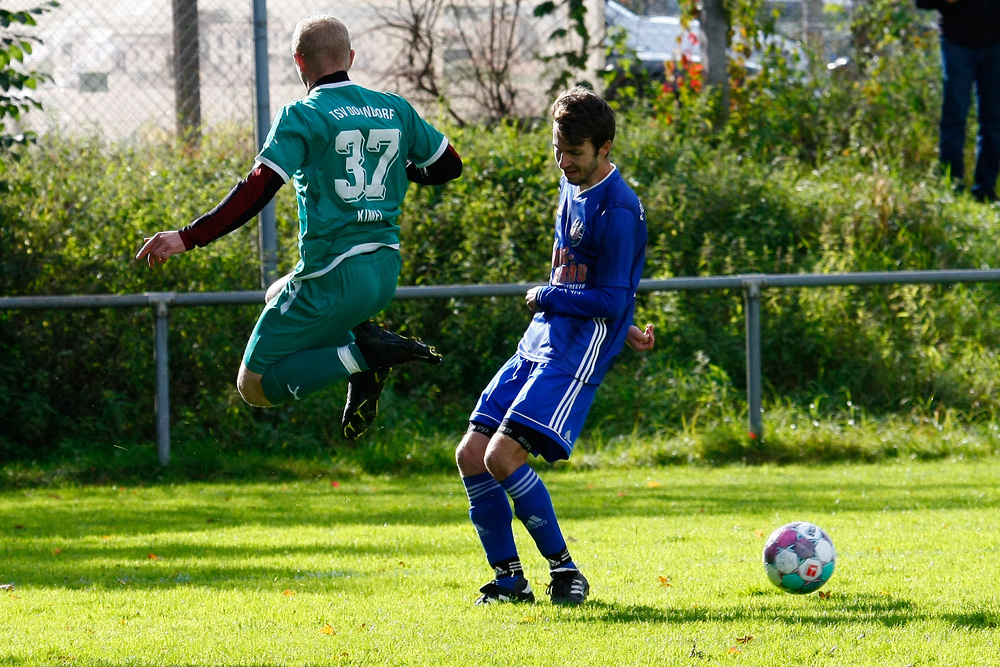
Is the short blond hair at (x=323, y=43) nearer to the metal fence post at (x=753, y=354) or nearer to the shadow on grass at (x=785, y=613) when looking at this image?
the shadow on grass at (x=785, y=613)

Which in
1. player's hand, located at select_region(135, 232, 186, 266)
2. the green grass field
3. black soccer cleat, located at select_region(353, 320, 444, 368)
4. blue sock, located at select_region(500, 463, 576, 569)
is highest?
player's hand, located at select_region(135, 232, 186, 266)

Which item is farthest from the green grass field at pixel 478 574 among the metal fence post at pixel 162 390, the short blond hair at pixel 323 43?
the short blond hair at pixel 323 43

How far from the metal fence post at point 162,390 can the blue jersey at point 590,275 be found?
472 centimetres

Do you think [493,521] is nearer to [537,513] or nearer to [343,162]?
[537,513]

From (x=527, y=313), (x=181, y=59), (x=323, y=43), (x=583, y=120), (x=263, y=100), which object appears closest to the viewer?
(x=583, y=120)

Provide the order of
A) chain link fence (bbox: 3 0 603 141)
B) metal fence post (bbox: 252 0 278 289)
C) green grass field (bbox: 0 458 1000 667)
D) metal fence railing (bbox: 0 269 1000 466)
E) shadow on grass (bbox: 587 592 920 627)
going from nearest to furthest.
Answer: green grass field (bbox: 0 458 1000 667)
shadow on grass (bbox: 587 592 920 627)
metal fence railing (bbox: 0 269 1000 466)
metal fence post (bbox: 252 0 278 289)
chain link fence (bbox: 3 0 603 141)

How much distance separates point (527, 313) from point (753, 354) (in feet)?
6.37

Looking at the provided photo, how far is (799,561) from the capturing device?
5.02 meters

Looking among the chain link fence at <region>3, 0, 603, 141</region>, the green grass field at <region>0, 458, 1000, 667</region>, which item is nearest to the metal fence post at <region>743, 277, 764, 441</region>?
the green grass field at <region>0, 458, 1000, 667</region>

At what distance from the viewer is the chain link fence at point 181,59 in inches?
457

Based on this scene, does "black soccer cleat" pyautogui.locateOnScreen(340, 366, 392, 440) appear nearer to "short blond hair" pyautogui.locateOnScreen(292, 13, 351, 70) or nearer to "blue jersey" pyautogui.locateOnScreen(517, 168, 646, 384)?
"blue jersey" pyautogui.locateOnScreen(517, 168, 646, 384)

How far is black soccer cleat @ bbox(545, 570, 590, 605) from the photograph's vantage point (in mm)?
4969

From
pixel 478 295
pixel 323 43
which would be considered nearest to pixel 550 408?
pixel 323 43

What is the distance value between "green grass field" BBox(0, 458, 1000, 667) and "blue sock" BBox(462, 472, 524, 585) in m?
0.22
